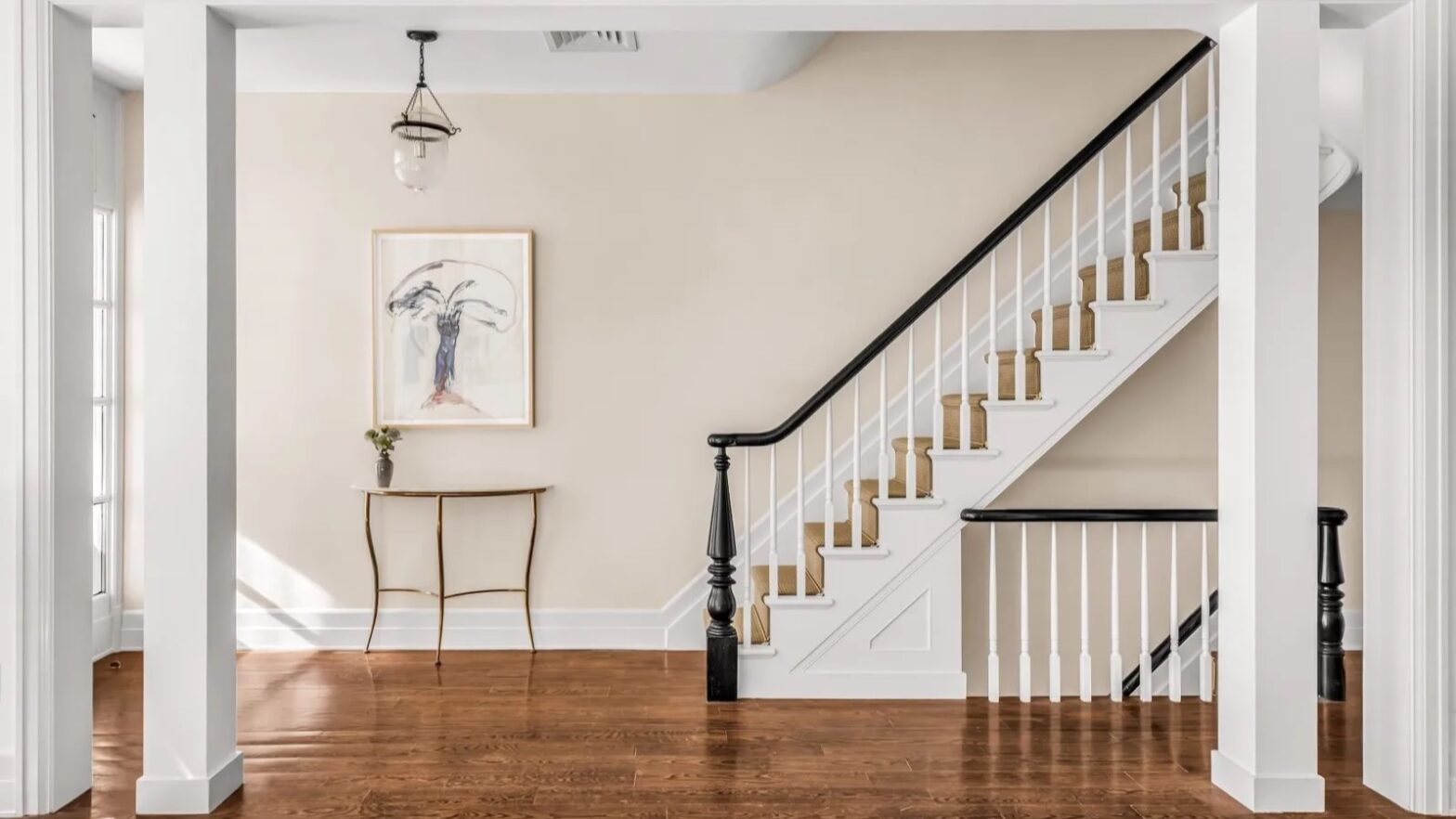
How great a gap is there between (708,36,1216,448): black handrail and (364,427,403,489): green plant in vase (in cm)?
161

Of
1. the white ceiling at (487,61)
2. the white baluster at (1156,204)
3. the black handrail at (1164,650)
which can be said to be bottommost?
the black handrail at (1164,650)

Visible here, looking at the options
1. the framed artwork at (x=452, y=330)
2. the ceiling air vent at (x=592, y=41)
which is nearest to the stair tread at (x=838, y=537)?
the framed artwork at (x=452, y=330)

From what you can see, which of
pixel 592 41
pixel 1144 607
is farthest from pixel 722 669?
pixel 592 41

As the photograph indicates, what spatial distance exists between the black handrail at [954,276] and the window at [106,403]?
3004mm

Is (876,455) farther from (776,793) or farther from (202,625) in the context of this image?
(202,625)

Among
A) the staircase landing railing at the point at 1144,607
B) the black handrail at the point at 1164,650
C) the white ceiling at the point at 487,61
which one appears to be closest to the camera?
the staircase landing railing at the point at 1144,607

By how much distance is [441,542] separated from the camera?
14.2 ft

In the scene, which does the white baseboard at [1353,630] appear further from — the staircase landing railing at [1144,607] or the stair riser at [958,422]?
the stair riser at [958,422]

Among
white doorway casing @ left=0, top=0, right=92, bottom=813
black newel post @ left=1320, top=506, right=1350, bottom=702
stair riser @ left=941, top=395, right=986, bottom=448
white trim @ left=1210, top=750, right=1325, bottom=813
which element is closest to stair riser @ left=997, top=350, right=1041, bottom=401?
stair riser @ left=941, top=395, right=986, bottom=448

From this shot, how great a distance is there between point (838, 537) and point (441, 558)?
1832 millimetres

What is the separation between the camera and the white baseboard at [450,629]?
4.52 metres

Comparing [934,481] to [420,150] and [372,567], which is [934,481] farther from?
[372,567]

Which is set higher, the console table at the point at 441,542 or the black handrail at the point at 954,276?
the black handrail at the point at 954,276

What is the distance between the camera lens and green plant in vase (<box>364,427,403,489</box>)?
436 centimetres
